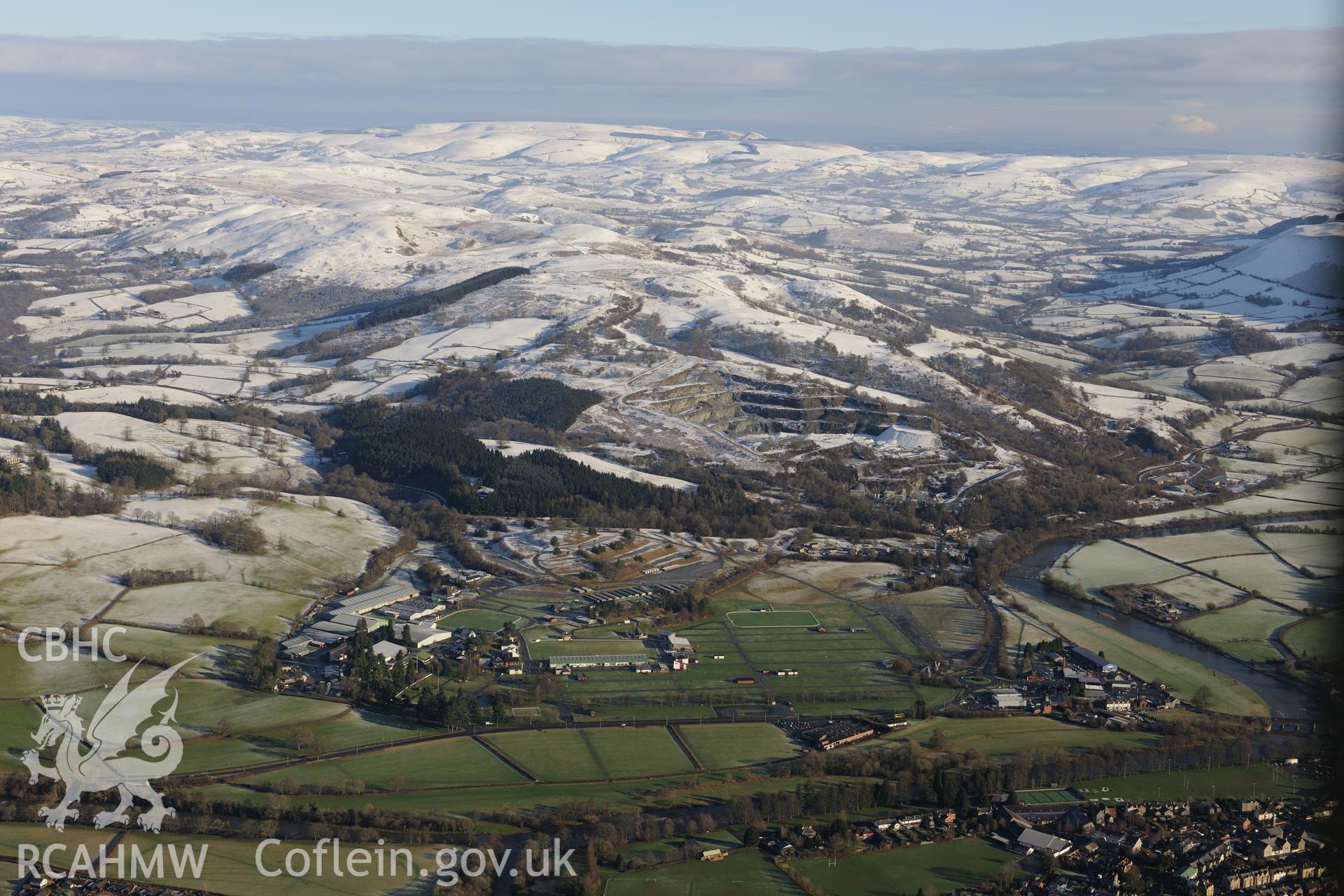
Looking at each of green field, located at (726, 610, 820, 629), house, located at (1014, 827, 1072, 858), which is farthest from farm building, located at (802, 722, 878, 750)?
green field, located at (726, 610, 820, 629)

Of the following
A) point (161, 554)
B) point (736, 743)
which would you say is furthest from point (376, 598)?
point (736, 743)

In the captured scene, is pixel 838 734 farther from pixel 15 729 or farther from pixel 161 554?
pixel 161 554

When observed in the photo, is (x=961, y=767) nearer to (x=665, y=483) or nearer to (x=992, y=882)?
(x=992, y=882)

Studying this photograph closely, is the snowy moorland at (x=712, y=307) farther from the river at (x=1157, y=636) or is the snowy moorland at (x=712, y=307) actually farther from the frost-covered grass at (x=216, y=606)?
the frost-covered grass at (x=216, y=606)

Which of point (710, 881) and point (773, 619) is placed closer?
point (710, 881)

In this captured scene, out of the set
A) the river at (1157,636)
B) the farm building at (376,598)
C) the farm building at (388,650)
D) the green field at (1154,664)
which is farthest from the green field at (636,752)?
the river at (1157,636)

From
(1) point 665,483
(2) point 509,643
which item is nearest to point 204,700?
(2) point 509,643
